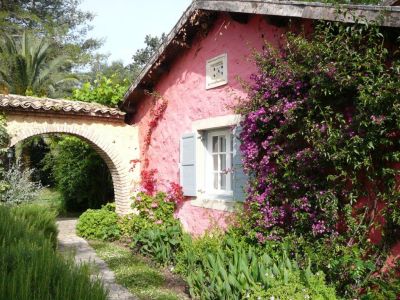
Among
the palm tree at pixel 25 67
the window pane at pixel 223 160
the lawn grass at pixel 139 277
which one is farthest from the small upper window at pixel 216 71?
the palm tree at pixel 25 67

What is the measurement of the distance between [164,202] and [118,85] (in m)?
3.71

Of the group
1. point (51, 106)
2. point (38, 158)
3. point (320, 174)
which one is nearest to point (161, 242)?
point (320, 174)

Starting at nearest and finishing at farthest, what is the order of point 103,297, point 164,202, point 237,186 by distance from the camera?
point 103,297, point 237,186, point 164,202

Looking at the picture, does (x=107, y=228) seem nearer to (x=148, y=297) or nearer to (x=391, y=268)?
(x=148, y=297)

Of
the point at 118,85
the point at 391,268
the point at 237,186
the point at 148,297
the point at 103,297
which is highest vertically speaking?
the point at 118,85

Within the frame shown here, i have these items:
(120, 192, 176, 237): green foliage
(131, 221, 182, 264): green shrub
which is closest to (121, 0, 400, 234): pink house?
(120, 192, 176, 237): green foliage

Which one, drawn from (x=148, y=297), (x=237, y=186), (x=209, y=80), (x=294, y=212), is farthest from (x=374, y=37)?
(x=148, y=297)

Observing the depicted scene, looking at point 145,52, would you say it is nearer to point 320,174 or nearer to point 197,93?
point 197,93

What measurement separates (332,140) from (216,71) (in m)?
3.32

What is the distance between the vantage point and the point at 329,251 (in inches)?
164

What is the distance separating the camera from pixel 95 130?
877 centimetres

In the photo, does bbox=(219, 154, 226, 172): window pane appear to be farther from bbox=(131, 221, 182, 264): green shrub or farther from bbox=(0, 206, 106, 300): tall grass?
bbox=(0, 206, 106, 300): tall grass

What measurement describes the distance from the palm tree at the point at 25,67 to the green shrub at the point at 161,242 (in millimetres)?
10613

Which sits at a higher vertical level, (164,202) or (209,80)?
(209,80)
